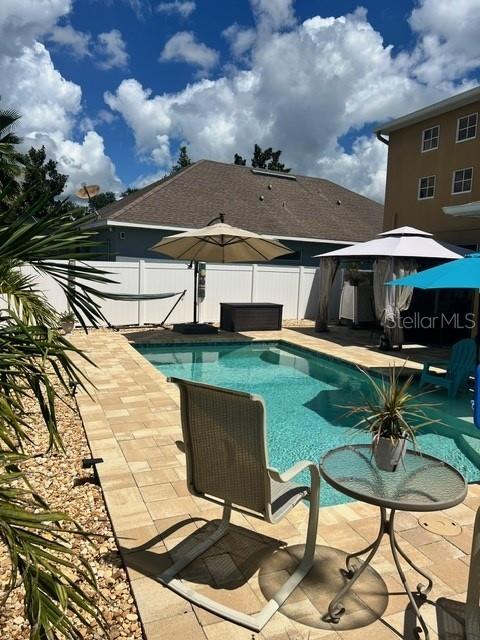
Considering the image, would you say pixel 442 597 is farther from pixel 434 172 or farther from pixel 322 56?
pixel 322 56

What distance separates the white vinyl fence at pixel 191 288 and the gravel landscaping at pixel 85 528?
317 inches

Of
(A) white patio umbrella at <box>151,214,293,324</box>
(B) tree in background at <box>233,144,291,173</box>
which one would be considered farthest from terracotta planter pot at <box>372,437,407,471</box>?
(B) tree in background at <box>233,144,291,173</box>

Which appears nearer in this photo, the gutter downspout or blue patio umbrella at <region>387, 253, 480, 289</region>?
blue patio umbrella at <region>387, 253, 480, 289</region>

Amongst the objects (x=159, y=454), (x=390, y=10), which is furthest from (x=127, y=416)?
(x=390, y=10)

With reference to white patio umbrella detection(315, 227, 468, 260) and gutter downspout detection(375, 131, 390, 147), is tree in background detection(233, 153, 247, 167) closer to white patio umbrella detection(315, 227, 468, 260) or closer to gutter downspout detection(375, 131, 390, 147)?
gutter downspout detection(375, 131, 390, 147)

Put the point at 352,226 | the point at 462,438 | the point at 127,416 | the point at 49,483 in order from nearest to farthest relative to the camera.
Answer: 1. the point at 49,483
2. the point at 127,416
3. the point at 462,438
4. the point at 352,226

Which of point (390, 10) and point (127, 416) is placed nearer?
point (127, 416)

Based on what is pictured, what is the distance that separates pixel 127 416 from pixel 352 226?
17.3m

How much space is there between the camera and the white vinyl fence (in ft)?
43.3

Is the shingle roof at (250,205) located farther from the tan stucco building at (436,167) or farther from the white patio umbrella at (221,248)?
the white patio umbrella at (221,248)

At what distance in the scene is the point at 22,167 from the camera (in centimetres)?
1817

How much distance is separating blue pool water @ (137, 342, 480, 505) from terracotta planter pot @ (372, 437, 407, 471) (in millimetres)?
1077

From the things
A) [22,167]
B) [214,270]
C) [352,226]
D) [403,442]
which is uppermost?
[22,167]

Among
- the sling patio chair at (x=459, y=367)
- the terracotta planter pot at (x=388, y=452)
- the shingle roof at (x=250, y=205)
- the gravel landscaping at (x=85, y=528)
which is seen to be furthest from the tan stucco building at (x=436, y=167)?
the gravel landscaping at (x=85, y=528)
